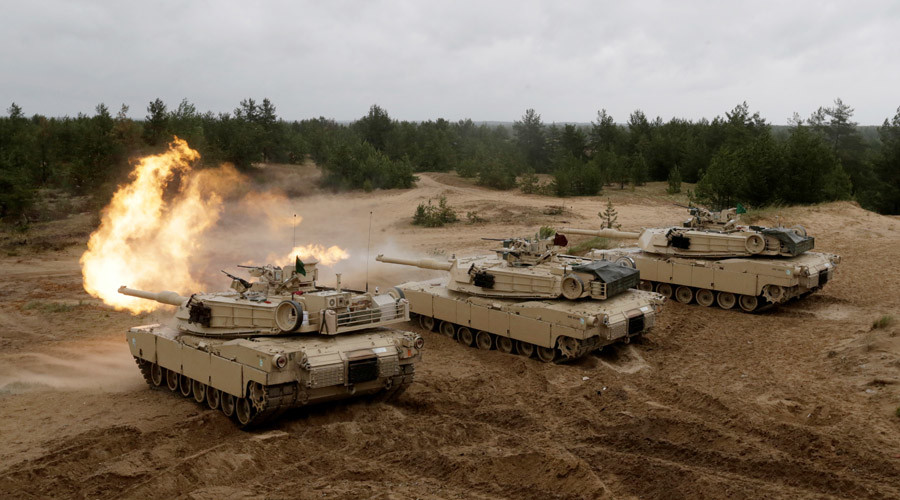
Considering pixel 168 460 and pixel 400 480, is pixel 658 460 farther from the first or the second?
pixel 168 460

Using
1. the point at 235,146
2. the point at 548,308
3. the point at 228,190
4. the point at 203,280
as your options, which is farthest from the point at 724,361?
the point at 235,146

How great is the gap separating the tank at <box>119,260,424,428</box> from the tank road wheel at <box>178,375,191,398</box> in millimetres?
19

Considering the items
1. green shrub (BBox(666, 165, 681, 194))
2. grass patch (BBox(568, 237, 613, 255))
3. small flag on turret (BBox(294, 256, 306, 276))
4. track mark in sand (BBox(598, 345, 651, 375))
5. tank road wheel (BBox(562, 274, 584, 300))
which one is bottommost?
track mark in sand (BBox(598, 345, 651, 375))

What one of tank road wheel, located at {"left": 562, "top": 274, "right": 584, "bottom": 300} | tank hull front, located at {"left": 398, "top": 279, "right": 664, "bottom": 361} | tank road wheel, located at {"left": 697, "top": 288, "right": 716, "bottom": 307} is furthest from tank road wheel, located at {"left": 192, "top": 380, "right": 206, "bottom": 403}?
tank road wheel, located at {"left": 697, "top": 288, "right": 716, "bottom": 307}

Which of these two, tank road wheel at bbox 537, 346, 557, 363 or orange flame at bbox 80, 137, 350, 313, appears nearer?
tank road wheel at bbox 537, 346, 557, 363

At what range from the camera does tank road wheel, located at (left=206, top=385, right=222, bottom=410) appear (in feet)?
43.6

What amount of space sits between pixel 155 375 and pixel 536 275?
841 cm

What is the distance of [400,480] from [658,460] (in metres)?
3.69

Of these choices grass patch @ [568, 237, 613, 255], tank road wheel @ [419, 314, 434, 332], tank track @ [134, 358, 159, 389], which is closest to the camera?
tank track @ [134, 358, 159, 389]

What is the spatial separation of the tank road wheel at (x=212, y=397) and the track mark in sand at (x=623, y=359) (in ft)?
26.3

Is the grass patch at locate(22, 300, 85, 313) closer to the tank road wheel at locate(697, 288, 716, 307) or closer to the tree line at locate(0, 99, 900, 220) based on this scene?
the tree line at locate(0, 99, 900, 220)

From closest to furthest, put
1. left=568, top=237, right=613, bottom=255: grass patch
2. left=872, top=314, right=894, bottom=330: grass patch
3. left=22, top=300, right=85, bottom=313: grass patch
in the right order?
left=872, top=314, right=894, bottom=330: grass patch < left=22, top=300, right=85, bottom=313: grass patch < left=568, top=237, right=613, bottom=255: grass patch

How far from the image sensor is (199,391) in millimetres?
13852

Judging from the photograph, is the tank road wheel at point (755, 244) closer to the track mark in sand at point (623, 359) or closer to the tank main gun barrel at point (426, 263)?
the track mark in sand at point (623, 359)
